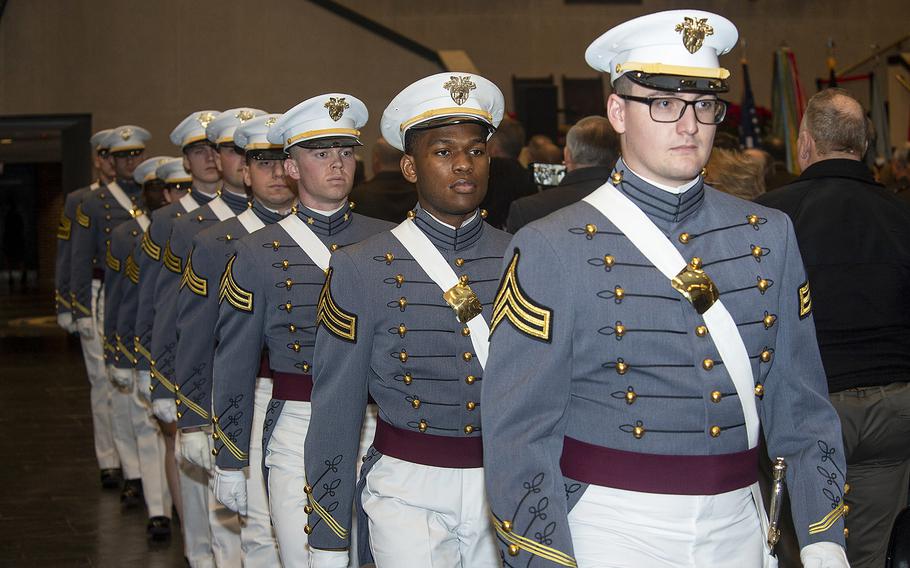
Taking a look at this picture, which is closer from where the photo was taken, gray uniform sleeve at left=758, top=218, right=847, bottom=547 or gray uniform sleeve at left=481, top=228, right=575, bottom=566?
gray uniform sleeve at left=481, top=228, right=575, bottom=566

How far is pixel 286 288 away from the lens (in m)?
5.09

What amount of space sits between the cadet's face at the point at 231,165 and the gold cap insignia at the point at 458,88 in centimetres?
265

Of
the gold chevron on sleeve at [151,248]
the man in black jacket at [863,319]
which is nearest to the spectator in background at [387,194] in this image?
the gold chevron on sleeve at [151,248]

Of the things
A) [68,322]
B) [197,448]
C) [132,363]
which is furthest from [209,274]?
[68,322]

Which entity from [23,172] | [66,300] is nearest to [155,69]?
[66,300]

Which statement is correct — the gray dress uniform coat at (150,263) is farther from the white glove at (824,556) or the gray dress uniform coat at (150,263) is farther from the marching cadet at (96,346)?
the white glove at (824,556)

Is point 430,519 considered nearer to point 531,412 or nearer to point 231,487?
point 531,412

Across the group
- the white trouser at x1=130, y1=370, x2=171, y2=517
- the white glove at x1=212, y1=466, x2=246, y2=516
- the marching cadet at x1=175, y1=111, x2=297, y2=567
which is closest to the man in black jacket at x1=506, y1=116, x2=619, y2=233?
the marching cadet at x1=175, y1=111, x2=297, y2=567

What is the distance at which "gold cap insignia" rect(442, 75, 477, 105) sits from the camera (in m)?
4.21

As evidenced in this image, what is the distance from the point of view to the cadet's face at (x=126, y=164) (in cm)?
1041

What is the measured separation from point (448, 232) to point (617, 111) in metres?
1.20

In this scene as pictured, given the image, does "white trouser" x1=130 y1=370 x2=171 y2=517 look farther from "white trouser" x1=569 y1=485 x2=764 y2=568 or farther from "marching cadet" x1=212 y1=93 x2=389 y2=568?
"white trouser" x1=569 y1=485 x2=764 y2=568

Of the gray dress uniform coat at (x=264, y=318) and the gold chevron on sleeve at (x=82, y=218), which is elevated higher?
the gold chevron on sleeve at (x=82, y=218)

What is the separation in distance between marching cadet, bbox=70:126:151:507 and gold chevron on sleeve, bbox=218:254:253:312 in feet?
15.5
